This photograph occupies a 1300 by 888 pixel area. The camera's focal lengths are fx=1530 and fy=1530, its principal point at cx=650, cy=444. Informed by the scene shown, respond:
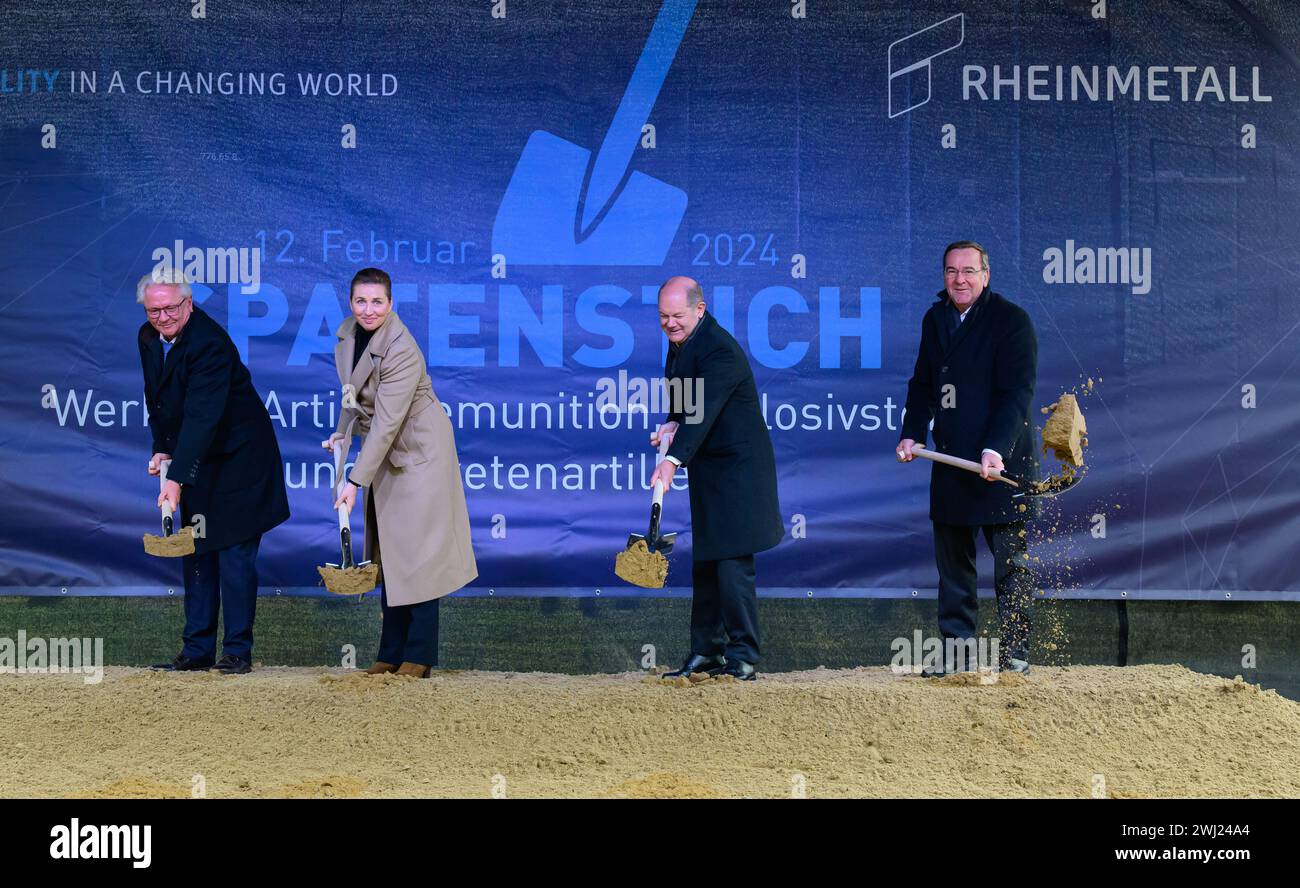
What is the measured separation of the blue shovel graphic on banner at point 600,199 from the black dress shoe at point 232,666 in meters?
2.13

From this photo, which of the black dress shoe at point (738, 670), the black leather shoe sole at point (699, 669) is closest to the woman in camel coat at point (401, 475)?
the black leather shoe sole at point (699, 669)

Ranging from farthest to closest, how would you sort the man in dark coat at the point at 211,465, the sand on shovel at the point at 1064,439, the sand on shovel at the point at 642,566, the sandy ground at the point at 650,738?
the man in dark coat at the point at 211,465 < the sand on shovel at the point at 1064,439 < the sand on shovel at the point at 642,566 < the sandy ground at the point at 650,738

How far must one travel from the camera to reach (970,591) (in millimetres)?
6207

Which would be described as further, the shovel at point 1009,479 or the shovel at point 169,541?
the shovel at point 169,541

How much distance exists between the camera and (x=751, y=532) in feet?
19.9

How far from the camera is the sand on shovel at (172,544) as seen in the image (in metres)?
6.23

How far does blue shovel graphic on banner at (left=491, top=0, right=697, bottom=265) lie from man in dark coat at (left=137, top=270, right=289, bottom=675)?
4.48ft

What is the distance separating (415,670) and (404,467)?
82 centimetres

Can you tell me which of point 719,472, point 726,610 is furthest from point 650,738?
point 719,472

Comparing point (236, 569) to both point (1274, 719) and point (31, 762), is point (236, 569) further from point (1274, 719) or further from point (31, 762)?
point (1274, 719)

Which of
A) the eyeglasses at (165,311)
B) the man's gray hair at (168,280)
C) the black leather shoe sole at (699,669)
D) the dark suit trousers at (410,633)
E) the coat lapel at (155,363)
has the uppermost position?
the man's gray hair at (168,280)

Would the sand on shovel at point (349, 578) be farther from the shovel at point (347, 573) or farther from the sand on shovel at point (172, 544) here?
the sand on shovel at point (172, 544)

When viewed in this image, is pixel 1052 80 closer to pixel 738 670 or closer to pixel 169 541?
pixel 738 670

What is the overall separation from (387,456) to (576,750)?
1.66 m
